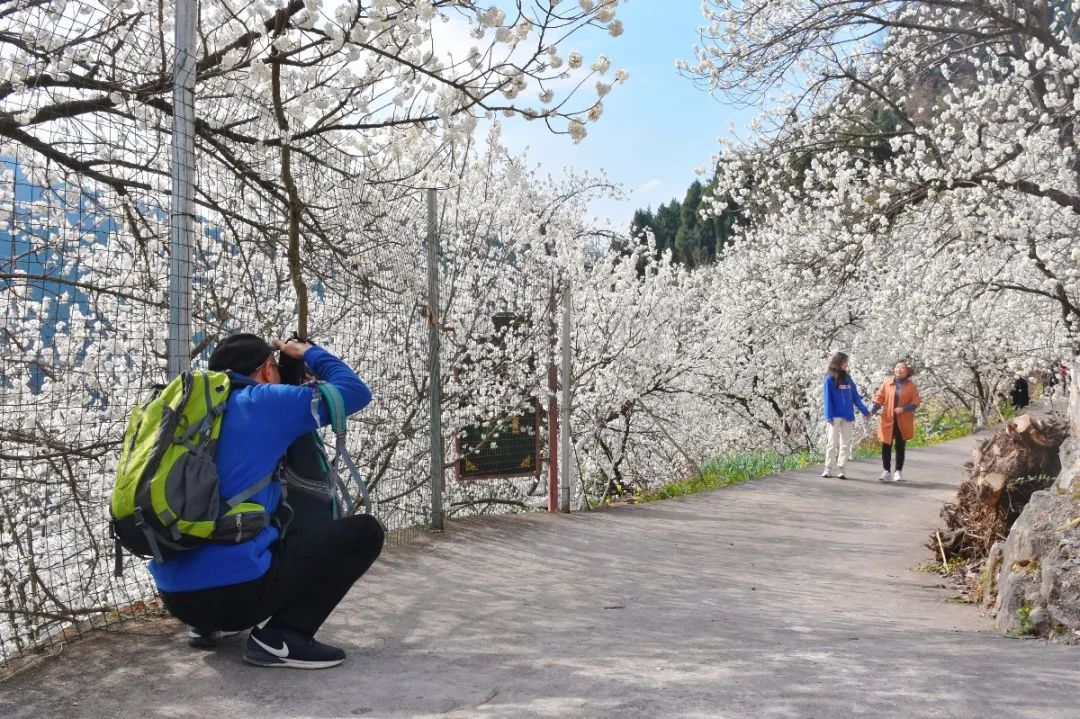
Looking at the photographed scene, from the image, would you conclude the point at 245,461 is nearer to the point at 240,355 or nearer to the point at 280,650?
the point at 240,355

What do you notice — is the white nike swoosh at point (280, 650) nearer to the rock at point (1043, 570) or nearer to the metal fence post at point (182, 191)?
the metal fence post at point (182, 191)

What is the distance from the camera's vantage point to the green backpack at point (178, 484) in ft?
10.7

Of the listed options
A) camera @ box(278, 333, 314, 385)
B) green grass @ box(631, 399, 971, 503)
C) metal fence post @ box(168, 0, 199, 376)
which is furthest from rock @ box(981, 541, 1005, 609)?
green grass @ box(631, 399, 971, 503)

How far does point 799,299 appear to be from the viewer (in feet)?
44.4

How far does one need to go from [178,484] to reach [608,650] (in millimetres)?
2069

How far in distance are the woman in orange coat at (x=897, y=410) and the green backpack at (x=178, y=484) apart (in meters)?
10.4

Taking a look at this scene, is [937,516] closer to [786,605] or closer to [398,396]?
[786,605]

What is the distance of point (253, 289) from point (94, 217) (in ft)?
4.53

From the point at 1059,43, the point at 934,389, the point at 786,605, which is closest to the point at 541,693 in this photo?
the point at 786,605

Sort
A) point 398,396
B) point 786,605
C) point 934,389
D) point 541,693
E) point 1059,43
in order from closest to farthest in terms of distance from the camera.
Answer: point 541,693
point 786,605
point 398,396
point 1059,43
point 934,389

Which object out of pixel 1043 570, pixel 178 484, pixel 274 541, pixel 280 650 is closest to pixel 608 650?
pixel 280 650

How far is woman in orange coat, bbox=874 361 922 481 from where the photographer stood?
478 inches

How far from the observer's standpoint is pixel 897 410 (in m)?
12.1

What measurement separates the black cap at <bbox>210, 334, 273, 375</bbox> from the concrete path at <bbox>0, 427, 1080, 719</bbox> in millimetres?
1212
